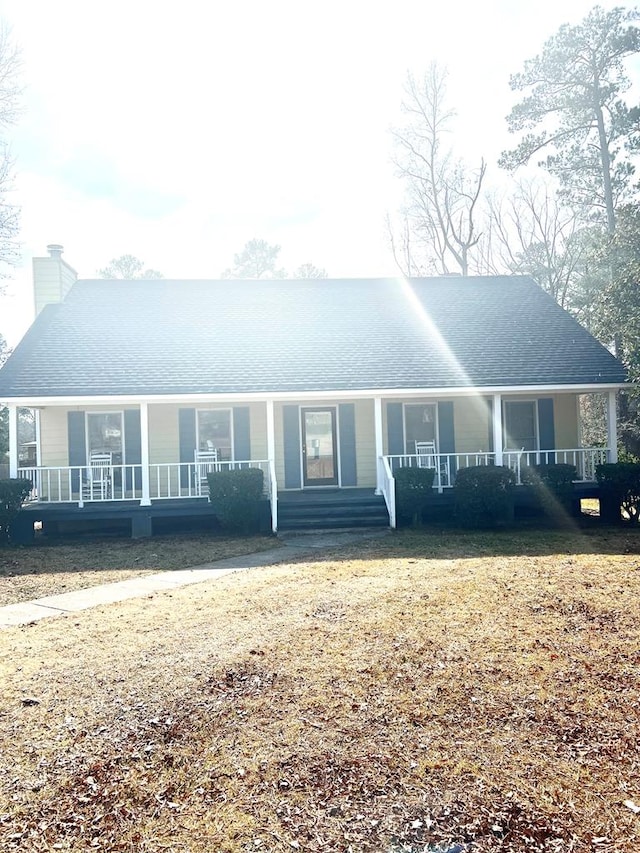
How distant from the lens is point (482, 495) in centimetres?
1200

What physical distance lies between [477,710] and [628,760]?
36.5 inches

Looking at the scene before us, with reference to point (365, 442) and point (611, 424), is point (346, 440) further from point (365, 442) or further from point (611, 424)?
point (611, 424)

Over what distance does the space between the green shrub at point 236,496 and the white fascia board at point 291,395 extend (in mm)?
1849

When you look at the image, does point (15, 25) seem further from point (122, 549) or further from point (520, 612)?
point (520, 612)

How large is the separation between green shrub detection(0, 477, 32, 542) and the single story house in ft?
1.93

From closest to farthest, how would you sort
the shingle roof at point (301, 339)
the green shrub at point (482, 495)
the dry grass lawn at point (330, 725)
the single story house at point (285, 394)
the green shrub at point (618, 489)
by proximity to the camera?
the dry grass lawn at point (330, 725)
the green shrub at point (482, 495)
the green shrub at point (618, 489)
the single story house at point (285, 394)
the shingle roof at point (301, 339)

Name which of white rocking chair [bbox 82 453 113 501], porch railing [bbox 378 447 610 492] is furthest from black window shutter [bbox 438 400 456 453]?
white rocking chair [bbox 82 453 113 501]

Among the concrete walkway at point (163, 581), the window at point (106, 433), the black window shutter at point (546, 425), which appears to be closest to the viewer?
the concrete walkway at point (163, 581)

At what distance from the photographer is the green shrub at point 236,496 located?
1216 cm

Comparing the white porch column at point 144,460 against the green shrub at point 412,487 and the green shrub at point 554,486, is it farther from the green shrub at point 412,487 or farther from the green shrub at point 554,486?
the green shrub at point 554,486

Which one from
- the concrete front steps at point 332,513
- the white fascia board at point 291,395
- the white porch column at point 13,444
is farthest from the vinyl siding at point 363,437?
the white porch column at point 13,444

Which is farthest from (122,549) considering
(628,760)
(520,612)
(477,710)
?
(628,760)

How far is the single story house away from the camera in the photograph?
1332 centimetres

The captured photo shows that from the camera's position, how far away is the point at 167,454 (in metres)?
14.5
